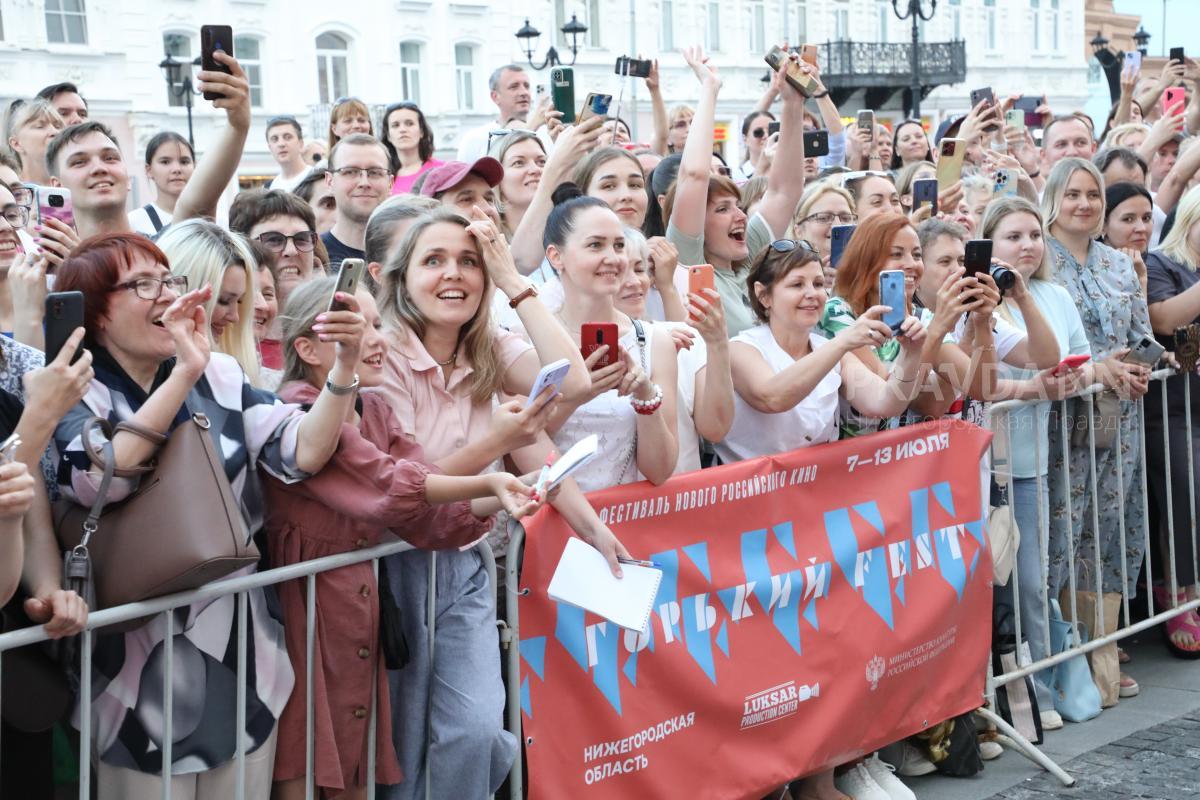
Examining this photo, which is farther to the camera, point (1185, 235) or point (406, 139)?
point (406, 139)

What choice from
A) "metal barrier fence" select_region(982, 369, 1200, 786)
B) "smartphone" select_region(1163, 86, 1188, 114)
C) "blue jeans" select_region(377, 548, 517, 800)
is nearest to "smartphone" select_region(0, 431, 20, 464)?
"blue jeans" select_region(377, 548, 517, 800)

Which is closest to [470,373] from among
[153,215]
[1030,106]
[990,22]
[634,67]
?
[153,215]

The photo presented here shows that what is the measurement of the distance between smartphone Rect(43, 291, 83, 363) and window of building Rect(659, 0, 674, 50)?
37508 millimetres

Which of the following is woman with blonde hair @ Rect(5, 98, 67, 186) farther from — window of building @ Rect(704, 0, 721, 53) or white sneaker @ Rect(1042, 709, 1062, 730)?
window of building @ Rect(704, 0, 721, 53)

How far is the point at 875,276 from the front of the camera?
18.4 ft

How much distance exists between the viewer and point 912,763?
5473mm

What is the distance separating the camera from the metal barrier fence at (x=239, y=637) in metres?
3.27

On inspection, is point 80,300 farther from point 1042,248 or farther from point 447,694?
point 1042,248

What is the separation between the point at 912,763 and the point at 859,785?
44cm

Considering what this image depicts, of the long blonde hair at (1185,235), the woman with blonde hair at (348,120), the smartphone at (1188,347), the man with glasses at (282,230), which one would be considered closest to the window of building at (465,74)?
the woman with blonde hair at (348,120)

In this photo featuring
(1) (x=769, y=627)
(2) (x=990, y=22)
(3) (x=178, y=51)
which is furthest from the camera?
(2) (x=990, y=22)

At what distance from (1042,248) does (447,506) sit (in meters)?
3.56

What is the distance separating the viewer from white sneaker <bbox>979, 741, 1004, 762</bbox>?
5582mm

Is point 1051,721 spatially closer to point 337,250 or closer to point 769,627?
point 769,627
